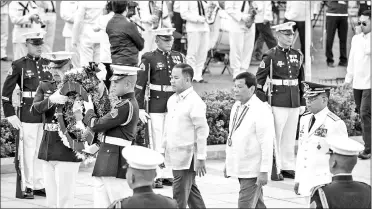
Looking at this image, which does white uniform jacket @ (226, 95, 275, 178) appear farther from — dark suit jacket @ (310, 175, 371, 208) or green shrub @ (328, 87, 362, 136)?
green shrub @ (328, 87, 362, 136)

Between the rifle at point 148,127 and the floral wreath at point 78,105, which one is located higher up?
the floral wreath at point 78,105

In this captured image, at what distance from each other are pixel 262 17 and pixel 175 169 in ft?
33.6

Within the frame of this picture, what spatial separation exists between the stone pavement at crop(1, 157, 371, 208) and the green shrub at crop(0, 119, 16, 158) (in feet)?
1.69

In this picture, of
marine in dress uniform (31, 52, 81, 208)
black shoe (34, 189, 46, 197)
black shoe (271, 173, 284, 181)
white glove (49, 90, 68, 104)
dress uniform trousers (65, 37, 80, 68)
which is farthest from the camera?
dress uniform trousers (65, 37, 80, 68)

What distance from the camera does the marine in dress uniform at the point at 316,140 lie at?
10.1 meters

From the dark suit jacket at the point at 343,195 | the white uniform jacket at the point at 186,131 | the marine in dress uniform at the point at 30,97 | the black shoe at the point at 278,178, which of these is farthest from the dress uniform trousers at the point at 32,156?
the dark suit jacket at the point at 343,195

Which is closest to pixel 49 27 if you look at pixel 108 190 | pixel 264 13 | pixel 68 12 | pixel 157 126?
pixel 68 12

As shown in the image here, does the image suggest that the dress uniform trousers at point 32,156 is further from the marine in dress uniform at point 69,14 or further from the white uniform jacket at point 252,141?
the marine in dress uniform at point 69,14

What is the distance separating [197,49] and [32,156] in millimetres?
6962

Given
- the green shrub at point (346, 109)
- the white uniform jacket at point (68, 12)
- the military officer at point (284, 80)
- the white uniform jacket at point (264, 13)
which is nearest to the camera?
the military officer at point (284, 80)

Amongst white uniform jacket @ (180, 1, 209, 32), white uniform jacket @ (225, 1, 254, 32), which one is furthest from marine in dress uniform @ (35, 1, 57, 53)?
white uniform jacket @ (225, 1, 254, 32)

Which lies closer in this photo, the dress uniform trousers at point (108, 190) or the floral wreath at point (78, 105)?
the dress uniform trousers at point (108, 190)

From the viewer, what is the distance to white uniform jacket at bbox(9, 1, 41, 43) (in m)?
18.0

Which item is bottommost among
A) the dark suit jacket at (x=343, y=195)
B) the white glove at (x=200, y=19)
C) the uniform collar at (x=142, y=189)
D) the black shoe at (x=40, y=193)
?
the black shoe at (x=40, y=193)
